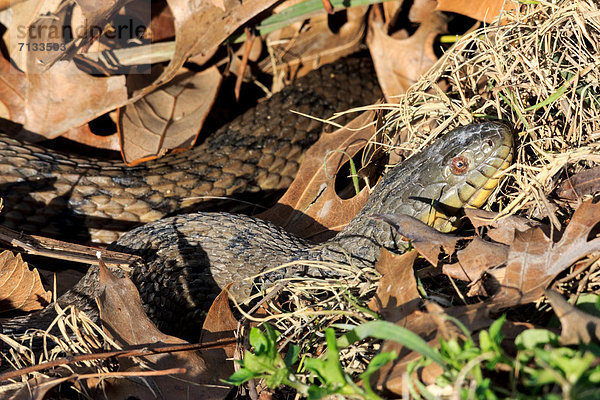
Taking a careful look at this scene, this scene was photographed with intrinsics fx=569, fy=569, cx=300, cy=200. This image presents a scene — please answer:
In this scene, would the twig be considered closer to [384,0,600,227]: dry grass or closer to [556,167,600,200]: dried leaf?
[384,0,600,227]: dry grass

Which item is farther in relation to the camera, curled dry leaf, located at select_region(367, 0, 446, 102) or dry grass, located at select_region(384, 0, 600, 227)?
curled dry leaf, located at select_region(367, 0, 446, 102)

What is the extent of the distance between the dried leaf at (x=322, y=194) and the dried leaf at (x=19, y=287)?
1572 mm

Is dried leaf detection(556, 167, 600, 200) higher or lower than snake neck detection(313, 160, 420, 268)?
higher

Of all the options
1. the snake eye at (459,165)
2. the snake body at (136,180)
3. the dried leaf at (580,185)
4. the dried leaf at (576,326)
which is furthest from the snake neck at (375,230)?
the snake body at (136,180)

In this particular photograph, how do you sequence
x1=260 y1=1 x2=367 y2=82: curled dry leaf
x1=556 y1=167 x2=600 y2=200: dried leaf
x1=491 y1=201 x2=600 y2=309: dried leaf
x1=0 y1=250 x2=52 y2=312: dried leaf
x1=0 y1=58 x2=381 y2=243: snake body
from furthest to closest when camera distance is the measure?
x1=260 y1=1 x2=367 y2=82: curled dry leaf
x1=0 y1=58 x2=381 y2=243: snake body
x1=0 y1=250 x2=52 y2=312: dried leaf
x1=556 y1=167 x2=600 y2=200: dried leaf
x1=491 y1=201 x2=600 y2=309: dried leaf

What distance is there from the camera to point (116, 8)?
4727 mm

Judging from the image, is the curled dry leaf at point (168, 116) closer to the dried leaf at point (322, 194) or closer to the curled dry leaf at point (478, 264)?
the dried leaf at point (322, 194)

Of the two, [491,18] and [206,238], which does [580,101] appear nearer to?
[491,18]

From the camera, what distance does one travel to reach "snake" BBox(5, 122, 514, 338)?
322 cm

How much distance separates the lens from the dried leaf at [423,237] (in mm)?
2705

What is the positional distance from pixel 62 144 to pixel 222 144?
4.69ft

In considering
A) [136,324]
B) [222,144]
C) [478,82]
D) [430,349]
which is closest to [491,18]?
[478,82]

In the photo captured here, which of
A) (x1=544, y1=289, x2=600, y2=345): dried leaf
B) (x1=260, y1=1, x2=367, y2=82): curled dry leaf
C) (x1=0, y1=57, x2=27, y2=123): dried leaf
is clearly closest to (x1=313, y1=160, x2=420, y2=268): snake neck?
(x1=544, y1=289, x2=600, y2=345): dried leaf

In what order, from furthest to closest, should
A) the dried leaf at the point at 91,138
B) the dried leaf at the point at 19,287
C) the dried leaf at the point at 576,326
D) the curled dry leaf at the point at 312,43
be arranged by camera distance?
1. the curled dry leaf at the point at 312,43
2. the dried leaf at the point at 91,138
3. the dried leaf at the point at 19,287
4. the dried leaf at the point at 576,326
